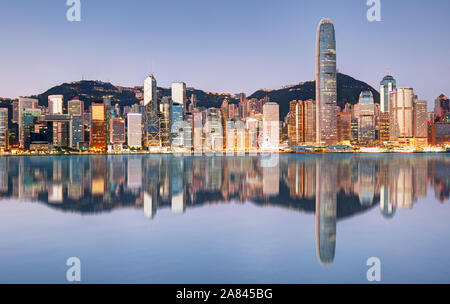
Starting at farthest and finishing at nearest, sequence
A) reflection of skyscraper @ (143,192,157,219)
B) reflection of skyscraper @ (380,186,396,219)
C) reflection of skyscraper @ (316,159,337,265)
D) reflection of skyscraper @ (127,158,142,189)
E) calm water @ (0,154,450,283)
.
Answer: reflection of skyscraper @ (127,158,142,189), reflection of skyscraper @ (143,192,157,219), reflection of skyscraper @ (380,186,396,219), reflection of skyscraper @ (316,159,337,265), calm water @ (0,154,450,283)

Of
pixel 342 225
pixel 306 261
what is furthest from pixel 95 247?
pixel 342 225

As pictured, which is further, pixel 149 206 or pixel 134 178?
pixel 134 178

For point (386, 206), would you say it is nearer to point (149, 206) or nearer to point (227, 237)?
point (227, 237)

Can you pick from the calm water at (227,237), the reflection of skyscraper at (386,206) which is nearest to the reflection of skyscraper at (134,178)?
the calm water at (227,237)

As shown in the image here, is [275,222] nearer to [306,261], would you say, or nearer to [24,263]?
[306,261]

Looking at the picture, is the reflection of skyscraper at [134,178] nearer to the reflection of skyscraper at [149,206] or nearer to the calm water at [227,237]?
the reflection of skyscraper at [149,206]

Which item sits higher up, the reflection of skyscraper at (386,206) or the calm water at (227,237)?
the calm water at (227,237)

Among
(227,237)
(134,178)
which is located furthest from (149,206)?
(134,178)

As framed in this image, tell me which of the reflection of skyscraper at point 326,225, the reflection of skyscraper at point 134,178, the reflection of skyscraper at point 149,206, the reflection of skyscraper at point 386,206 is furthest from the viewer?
the reflection of skyscraper at point 134,178

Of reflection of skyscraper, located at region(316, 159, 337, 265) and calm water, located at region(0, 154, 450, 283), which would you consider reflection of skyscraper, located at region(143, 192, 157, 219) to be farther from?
reflection of skyscraper, located at region(316, 159, 337, 265)

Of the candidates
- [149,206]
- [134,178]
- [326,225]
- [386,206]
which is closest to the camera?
[326,225]

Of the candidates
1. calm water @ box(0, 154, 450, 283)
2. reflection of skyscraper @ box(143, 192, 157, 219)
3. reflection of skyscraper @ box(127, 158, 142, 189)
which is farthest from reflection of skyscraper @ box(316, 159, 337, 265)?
reflection of skyscraper @ box(127, 158, 142, 189)
